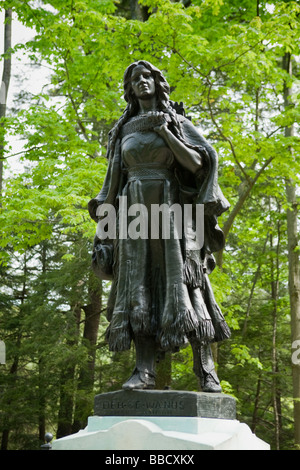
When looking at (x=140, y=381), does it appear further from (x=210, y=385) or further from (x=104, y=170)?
(x=104, y=170)

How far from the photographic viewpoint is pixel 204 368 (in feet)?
14.6

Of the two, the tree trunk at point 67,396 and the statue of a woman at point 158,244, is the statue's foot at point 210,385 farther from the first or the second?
the tree trunk at point 67,396

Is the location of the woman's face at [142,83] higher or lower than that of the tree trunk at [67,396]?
higher

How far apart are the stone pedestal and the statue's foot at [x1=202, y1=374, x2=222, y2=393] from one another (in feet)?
0.66

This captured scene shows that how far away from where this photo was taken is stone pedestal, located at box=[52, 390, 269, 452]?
3.59 m

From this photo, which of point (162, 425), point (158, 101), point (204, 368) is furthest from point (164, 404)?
point (158, 101)

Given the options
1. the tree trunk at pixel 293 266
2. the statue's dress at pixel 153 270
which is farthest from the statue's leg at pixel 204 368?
the tree trunk at pixel 293 266

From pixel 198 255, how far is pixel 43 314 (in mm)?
11250

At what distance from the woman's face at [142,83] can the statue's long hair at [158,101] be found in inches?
1.6

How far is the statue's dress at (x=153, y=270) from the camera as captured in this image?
14.1ft

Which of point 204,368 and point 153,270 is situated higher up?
point 153,270

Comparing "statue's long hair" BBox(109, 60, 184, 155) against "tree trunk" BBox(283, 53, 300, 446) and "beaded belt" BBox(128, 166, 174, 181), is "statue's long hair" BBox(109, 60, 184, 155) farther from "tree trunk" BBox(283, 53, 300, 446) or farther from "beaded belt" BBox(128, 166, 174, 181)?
"tree trunk" BBox(283, 53, 300, 446)

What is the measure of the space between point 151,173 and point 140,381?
67.1 inches

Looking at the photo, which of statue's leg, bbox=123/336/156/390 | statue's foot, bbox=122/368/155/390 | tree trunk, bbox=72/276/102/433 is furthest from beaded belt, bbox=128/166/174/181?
tree trunk, bbox=72/276/102/433
